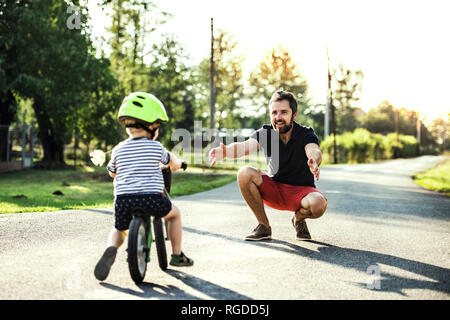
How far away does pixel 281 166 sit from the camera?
18.1ft

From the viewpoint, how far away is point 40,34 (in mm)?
21266

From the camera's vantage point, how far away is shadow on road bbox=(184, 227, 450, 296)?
3783 millimetres

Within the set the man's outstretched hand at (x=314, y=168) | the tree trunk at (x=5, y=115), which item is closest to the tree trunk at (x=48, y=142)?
the tree trunk at (x=5, y=115)

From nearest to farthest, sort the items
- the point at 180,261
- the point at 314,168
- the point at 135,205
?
the point at 135,205 → the point at 180,261 → the point at 314,168

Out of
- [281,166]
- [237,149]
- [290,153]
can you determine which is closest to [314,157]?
[290,153]

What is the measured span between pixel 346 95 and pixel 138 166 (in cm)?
7766

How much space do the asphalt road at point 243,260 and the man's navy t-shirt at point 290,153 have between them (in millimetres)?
708

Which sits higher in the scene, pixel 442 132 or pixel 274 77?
pixel 274 77

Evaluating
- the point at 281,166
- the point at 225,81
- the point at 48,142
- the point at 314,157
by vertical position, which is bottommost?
the point at 281,166

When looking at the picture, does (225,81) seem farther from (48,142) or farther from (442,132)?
(442,132)

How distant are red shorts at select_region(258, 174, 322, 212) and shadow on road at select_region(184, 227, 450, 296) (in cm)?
41
